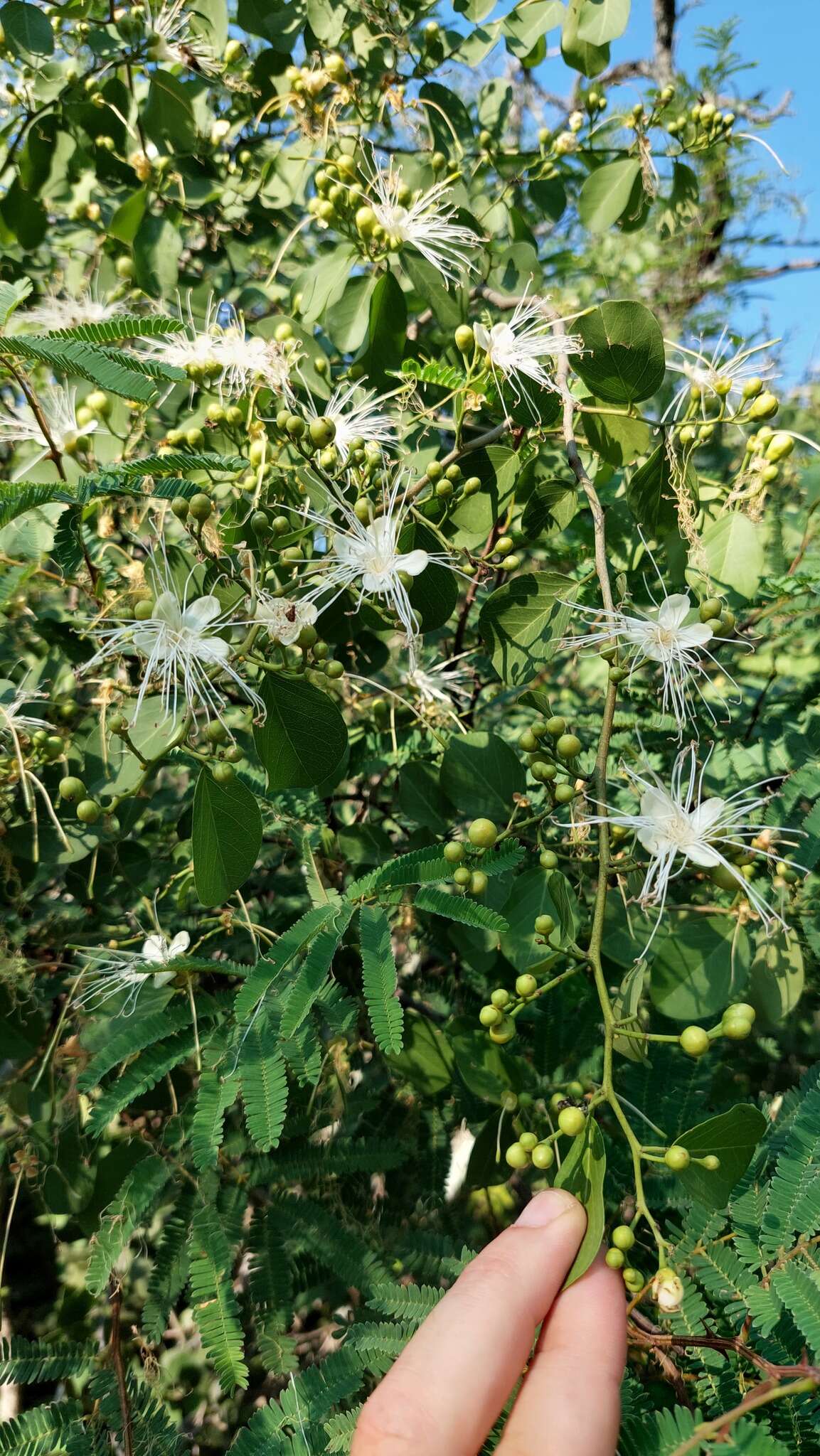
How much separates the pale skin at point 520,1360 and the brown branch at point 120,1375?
2.26 ft

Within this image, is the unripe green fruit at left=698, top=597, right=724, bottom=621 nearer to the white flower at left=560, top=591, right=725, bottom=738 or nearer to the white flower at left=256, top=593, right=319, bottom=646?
the white flower at left=560, top=591, right=725, bottom=738

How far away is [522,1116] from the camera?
5.06ft

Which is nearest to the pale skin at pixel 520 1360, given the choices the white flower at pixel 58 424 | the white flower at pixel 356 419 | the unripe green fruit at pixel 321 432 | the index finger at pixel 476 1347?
the index finger at pixel 476 1347

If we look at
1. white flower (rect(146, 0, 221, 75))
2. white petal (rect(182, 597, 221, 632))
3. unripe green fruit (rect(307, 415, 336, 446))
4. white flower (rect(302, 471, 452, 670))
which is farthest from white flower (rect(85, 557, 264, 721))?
white flower (rect(146, 0, 221, 75))

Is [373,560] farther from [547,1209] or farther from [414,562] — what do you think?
[547,1209]

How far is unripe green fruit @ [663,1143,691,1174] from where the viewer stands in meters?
0.98

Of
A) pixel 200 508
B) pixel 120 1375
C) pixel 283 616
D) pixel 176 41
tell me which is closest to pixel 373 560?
pixel 283 616

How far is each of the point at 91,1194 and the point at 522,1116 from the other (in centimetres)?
79

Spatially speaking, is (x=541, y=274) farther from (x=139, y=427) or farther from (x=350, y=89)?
(x=139, y=427)

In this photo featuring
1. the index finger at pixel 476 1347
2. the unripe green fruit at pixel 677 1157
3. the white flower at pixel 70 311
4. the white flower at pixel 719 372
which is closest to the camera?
the index finger at pixel 476 1347

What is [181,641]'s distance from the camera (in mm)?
1271

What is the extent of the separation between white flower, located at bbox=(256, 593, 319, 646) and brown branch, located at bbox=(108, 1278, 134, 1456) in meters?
1.07

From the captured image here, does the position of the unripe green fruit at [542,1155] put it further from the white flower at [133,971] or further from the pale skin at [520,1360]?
the white flower at [133,971]

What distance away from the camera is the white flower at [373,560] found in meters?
1.33
